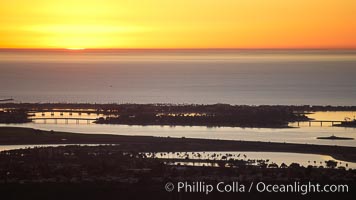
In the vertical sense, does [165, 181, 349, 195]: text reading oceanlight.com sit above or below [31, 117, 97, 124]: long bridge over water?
below

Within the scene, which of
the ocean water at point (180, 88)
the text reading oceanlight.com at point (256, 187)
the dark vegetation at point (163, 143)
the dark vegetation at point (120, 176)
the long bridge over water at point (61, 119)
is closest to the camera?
the text reading oceanlight.com at point (256, 187)

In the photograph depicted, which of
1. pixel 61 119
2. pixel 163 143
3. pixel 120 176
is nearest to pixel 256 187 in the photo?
pixel 120 176

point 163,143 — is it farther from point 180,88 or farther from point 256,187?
point 180,88

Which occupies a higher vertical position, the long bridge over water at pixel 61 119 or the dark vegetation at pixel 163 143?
the long bridge over water at pixel 61 119

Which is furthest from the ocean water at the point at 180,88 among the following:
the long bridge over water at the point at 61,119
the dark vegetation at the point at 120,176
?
the dark vegetation at the point at 120,176

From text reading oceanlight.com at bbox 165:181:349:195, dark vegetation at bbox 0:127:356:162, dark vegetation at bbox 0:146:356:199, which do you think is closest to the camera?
text reading oceanlight.com at bbox 165:181:349:195

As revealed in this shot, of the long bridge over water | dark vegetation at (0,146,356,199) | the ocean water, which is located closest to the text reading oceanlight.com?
dark vegetation at (0,146,356,199)

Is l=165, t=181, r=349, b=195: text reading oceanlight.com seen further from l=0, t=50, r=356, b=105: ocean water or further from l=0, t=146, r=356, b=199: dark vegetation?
l=0, t=50, r=356, b=105: ocean water

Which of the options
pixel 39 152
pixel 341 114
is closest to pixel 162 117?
pixel 341 114

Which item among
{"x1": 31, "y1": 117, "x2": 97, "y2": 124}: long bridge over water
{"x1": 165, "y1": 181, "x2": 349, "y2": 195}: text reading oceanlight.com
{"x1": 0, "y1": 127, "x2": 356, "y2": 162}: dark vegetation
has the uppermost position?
{"x1": 31, "y1": 117, "x2": 97, "y2": 124}: long bridge over water

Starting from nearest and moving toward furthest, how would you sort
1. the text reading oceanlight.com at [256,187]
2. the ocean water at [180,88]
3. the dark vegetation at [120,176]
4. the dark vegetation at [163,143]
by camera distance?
the text reading oceanlight.com at [256,187], the dark vegetation at [120,176], the dark vegetation at [163,143], the ocean water at [180,88]

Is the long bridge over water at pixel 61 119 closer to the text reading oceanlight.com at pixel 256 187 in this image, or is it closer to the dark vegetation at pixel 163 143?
the dark vegetation at pixel 163 143
